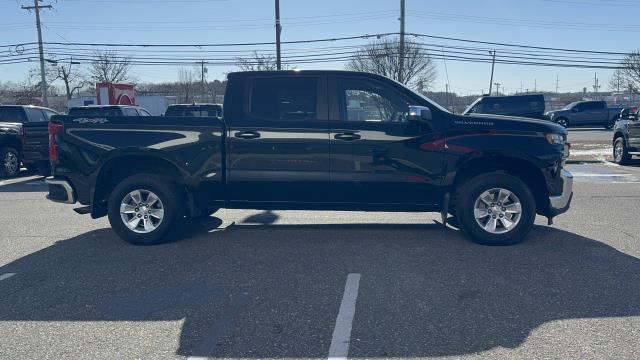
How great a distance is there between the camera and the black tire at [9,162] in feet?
45.0

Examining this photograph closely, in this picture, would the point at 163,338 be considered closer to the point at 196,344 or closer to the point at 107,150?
the point at 196,344

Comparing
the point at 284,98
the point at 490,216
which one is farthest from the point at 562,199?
the point at 284,98

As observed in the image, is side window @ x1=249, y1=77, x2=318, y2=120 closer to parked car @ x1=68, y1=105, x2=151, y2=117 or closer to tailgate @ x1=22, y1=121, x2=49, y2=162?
parked car @ x1=68, y1=105, x2=151, y2=117

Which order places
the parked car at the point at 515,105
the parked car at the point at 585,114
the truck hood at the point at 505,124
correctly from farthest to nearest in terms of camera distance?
the parked car at the point at 585,114
the parked car at the point at 515,105
the truck hood at the point at 505,124

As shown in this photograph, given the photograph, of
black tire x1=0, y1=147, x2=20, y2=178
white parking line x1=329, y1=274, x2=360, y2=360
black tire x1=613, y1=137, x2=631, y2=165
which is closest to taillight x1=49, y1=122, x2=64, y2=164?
white parking line x1=329, y1=274, x2=360, y2=360

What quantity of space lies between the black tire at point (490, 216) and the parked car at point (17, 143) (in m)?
10.8

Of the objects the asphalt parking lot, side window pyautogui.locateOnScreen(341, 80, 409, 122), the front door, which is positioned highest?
side window pyautogui.locateOnScreen(341, 80, 409, 122)

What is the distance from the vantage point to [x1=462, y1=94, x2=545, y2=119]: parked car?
24.1m

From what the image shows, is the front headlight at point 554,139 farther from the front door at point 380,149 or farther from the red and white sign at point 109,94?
the red and white sign at point 109,94

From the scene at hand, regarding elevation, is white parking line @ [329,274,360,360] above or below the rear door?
below

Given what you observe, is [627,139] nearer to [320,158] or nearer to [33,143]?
[320,158]

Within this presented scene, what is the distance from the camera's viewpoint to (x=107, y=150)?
6.25 m

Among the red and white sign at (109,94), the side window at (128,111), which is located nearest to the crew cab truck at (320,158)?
the side window at (128,111)

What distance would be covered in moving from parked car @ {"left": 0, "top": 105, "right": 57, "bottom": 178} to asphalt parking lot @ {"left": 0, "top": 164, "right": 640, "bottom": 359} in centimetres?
592
